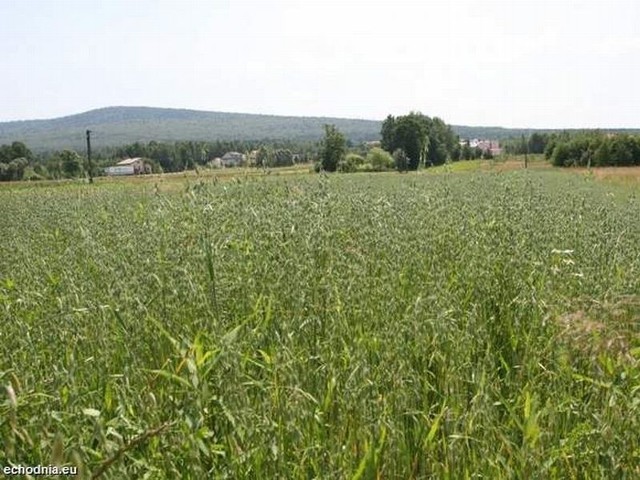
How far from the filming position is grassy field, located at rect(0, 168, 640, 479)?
2.05 meters

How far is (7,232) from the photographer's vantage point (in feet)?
34.0

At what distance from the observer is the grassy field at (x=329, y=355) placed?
205cm

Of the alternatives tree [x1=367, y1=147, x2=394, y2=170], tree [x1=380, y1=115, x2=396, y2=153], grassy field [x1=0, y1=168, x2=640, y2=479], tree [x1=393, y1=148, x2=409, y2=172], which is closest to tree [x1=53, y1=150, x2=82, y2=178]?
tree [x1=393, y1=148, x2=409, y2=172]

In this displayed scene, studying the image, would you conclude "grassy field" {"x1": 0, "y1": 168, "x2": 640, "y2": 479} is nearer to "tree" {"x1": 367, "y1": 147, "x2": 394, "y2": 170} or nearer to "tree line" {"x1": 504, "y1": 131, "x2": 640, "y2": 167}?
"tree" {"x1": 367, "y1": 147, "x2": 394, "y2": 170}

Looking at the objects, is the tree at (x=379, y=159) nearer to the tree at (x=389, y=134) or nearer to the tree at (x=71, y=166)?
the tree at (x=71, y=166)

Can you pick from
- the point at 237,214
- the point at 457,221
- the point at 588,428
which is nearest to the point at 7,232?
the point at 237,214

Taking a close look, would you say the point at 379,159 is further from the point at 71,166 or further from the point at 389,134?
the point at 389,134

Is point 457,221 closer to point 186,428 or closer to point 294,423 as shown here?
point 294,423

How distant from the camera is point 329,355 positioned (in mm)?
2865

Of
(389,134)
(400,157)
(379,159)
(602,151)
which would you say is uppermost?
(389,134)

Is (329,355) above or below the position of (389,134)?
below

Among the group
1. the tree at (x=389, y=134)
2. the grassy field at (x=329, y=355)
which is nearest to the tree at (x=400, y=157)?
the grassy field at (x=329, y=355)

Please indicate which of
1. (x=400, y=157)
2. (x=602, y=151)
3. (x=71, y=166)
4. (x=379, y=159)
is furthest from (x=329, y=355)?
(x=602, y=151)

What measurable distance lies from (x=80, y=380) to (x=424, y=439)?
64.7 inches
